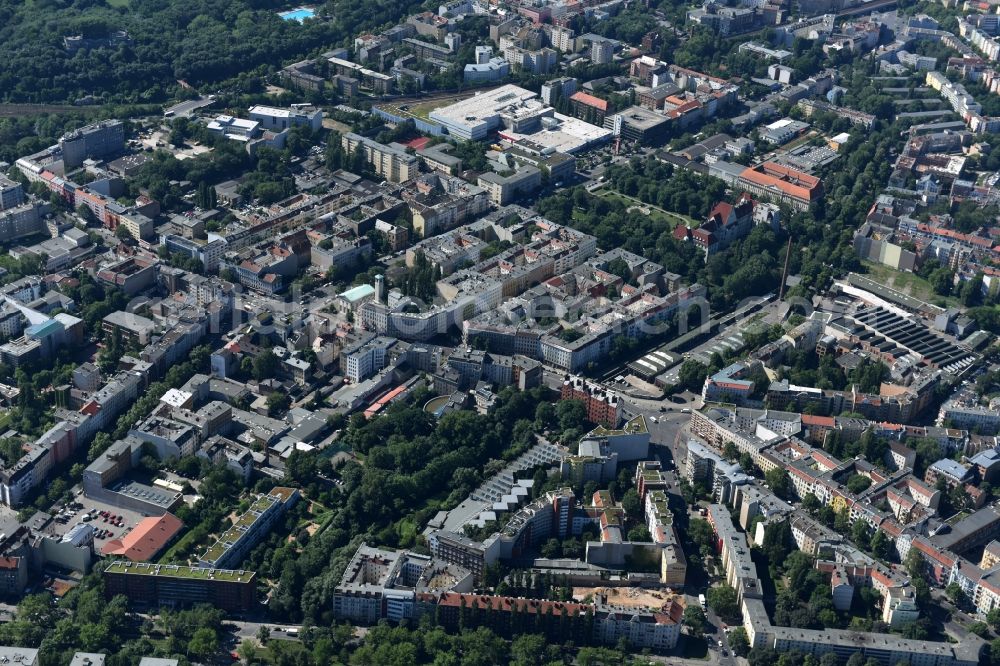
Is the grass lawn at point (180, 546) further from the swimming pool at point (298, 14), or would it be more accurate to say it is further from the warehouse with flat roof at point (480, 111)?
the swimming pool at point (298, 14)

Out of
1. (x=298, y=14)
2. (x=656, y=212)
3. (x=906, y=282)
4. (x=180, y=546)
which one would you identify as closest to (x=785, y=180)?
(x=656, y=212)

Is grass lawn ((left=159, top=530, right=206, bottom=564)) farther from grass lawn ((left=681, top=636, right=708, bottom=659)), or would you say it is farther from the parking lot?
grass lawn ((left=681, top=636, right=708, bottom=659))

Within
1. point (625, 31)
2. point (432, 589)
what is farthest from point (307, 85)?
point (432, 589)

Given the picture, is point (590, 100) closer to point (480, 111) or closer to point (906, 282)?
point (480, 111)

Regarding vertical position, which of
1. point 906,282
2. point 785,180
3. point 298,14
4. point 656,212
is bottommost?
point 906,282

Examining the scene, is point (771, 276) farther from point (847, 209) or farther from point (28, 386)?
point (28, 386)

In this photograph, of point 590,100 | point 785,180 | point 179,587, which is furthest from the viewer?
point 590,100
